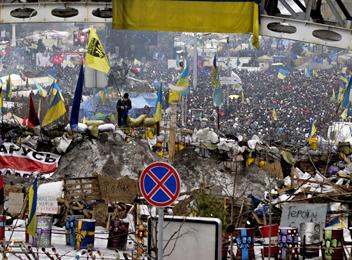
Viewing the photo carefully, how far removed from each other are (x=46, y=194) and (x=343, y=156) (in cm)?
1135

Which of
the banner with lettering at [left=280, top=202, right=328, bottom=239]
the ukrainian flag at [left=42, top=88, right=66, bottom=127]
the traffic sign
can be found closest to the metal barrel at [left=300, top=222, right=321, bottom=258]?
the banner with lettering at [left=280, top=202, right=328, bottom=239]

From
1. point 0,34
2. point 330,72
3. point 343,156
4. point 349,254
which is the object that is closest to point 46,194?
point 349,254

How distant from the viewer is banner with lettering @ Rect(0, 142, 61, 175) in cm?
2902

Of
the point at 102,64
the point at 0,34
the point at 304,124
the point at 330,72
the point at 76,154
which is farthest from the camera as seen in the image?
the point at 0,34

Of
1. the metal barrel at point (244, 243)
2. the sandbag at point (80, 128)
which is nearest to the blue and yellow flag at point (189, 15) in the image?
the sandbag at point (80, 128)

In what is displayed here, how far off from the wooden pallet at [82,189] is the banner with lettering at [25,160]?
5978 mm

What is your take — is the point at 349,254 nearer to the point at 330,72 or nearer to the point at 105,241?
the point at 105,241

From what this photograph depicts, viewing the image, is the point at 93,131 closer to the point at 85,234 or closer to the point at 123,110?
the point at 123,110

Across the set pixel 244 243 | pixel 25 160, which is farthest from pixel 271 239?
pixel 25 160

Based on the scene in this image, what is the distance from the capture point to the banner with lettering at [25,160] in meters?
29.0

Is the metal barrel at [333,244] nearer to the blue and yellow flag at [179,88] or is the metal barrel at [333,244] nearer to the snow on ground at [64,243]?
the snow on ground at [64,243]

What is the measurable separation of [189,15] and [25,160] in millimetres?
5088

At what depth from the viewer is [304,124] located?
238 feet

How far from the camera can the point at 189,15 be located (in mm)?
27750
